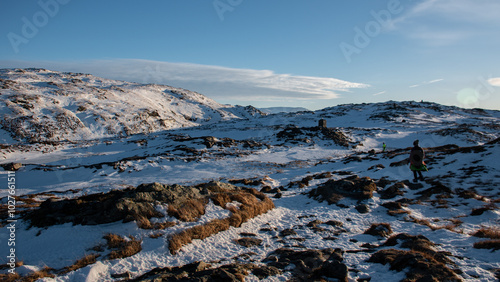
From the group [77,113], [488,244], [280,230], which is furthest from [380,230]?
[77,113]

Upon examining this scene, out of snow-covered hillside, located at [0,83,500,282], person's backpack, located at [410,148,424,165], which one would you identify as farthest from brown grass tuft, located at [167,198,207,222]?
person's backpack, located at [410,148,424,165]

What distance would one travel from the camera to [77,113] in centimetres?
7425

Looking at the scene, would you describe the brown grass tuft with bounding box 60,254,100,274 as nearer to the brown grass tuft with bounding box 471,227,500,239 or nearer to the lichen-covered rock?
the lichen-covered rock

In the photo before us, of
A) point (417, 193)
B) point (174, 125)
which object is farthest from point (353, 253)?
point (174, 125)

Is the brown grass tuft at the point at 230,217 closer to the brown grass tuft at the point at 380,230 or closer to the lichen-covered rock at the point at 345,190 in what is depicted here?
the lichen-covered rock at the point at 345,190

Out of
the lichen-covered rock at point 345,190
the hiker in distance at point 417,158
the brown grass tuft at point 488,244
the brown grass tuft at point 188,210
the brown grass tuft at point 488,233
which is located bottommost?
the lichen-covered rock at point 345,190

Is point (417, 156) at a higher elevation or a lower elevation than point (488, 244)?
higher

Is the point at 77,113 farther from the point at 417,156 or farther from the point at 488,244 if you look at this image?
the point at 488,244

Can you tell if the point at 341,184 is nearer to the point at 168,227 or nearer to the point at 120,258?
the point at 168,227

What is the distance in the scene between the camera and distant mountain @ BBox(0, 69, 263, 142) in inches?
2368

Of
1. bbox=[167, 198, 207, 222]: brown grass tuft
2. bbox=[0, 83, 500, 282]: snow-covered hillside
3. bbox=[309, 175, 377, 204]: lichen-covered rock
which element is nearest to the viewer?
bbox=[0, 83, 500, 282]: snow-covered hillside

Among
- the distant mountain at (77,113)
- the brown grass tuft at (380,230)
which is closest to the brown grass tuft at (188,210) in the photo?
the brown grass tuft at (380,230)

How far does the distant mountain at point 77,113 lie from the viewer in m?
60.2

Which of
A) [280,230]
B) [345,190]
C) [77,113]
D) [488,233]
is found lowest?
[280,230]
